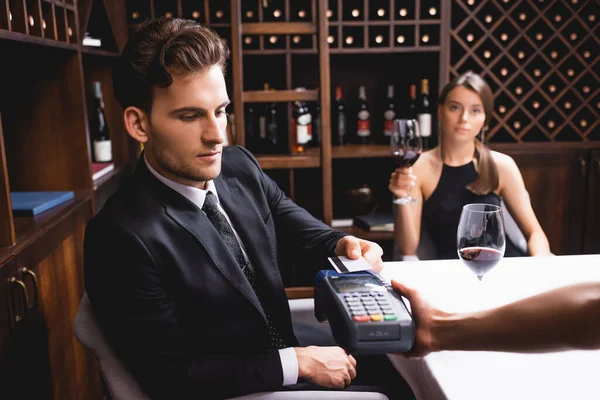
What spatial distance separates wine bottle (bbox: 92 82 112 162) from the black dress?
153 cm

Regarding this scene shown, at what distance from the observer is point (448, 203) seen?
7.59 feet

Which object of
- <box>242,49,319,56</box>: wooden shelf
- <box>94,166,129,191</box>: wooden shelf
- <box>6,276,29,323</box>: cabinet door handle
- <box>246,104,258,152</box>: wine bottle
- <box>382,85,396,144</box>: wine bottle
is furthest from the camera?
<box>382,85,396,144</box>: wine bottle

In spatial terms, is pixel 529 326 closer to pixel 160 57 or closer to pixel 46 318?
pixel 160 57

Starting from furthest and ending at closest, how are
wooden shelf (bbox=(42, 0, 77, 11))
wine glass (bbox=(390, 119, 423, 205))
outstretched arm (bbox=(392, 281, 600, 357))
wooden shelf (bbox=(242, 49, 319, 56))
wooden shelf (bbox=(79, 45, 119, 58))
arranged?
1. wooden shelf (bbox=(242, 49, 319, 56))
2. wooden shelf (bbox=(79, 45, 119, 58))
3. wine glass (bbox=(390, 119, 423, 205))
4. wooden shelf (bbox=(42, 0, 77, 11))
5. outstretched arm (bbox=(392, 281, 600, 357))

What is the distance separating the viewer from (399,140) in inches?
79.8

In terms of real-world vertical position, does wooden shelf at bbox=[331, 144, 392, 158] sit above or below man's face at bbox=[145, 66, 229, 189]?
below

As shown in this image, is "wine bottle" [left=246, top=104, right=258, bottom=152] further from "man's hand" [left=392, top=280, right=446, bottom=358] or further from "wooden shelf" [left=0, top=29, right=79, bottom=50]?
"man's hand" [left=392, top=280, right=446, bottom=358]

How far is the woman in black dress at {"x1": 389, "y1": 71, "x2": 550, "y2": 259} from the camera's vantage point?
226 cm

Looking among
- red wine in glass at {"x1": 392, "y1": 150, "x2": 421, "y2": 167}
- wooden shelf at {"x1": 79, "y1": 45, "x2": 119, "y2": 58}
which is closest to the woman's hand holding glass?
red wine in glass at {"x1": 392, "y1": 150, "x2": 421, "y2": 167}

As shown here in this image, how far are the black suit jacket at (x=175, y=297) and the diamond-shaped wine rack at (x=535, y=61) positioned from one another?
2644 millimetres

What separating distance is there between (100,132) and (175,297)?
6.26 ft

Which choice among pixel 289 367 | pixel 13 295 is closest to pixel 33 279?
pixel 13 295

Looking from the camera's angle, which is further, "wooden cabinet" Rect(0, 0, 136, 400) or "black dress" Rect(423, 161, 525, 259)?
"black dress" Rect(423, 161, 525, 259)

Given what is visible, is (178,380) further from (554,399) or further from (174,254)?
(554,399)
